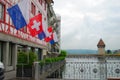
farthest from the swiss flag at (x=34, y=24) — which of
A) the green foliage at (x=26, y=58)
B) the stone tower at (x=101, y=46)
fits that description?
the stone tower at (x=101, y=46)

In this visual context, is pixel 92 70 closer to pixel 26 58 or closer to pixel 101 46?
pixel 26 58

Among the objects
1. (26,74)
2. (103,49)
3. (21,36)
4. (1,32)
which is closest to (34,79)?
(26,74)

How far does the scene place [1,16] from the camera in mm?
20969

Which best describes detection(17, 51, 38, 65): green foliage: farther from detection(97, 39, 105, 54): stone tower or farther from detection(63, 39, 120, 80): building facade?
detection(97, 39, 105, 54): stone tower

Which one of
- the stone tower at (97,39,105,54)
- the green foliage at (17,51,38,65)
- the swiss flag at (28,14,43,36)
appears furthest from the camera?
the stone tower at (97,39,105,54)

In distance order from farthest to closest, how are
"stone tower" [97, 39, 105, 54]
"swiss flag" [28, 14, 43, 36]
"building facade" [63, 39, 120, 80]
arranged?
"stone tower" [97, 39, 105, 54] → "swiss flag" [28, 14, 43, 36] → "building facade" [63, 39, 120, 80]

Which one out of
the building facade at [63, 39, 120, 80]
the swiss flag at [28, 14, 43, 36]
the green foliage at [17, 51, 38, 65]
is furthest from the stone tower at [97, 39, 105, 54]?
the building facade at [63, 39, 120, 80]

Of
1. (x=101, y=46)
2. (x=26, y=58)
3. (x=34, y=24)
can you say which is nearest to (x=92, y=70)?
(x=26, y=58)

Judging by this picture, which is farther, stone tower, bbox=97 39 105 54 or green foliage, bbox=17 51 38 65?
stone tower, bbox=97 39 105 54

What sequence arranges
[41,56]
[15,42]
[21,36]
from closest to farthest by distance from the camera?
1. [15,42]
2. [21,36]
3. [41,56]

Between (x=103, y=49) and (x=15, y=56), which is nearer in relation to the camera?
(x=15, y=56)

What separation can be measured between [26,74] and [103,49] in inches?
2172

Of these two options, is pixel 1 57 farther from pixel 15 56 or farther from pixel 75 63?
pixel 75 63

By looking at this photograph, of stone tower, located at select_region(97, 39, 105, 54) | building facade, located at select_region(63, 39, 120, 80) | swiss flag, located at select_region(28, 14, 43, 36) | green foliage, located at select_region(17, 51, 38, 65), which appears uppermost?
swiss flag, located at select_region(28, 14, 43, 36)
